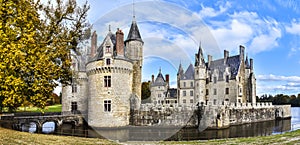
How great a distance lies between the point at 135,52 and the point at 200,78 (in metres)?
18.7

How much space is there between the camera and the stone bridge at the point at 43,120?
2473 cm

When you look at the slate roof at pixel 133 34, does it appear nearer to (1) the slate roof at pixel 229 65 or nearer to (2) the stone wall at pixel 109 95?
(2) the stone wall at pixel 109 95

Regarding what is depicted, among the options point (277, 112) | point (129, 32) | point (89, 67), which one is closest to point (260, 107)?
point (277, 112)

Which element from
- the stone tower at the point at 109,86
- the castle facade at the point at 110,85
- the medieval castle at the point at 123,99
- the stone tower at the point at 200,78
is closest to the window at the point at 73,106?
the medieval castle at the point at 123,99

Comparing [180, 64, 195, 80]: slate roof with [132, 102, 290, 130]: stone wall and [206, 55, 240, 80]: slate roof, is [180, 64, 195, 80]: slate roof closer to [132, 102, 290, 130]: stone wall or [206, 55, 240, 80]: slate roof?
[206, 55, 240, 80]: slate roof

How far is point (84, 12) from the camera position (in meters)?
16.1

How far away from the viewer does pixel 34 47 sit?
12.8 metres

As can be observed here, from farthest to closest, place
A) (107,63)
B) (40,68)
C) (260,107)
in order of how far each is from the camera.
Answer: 1. (260,107)
2. (107,63)
3. (40,68)

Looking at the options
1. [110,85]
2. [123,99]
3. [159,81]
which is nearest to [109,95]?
[110,85]

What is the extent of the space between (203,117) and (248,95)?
21.2m

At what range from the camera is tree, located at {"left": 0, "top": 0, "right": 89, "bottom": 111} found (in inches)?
461

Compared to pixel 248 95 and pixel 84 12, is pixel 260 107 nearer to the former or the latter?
pixel 248 95

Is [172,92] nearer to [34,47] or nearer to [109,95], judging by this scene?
[109,95]

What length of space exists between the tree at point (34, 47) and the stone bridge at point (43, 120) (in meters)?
12.0
